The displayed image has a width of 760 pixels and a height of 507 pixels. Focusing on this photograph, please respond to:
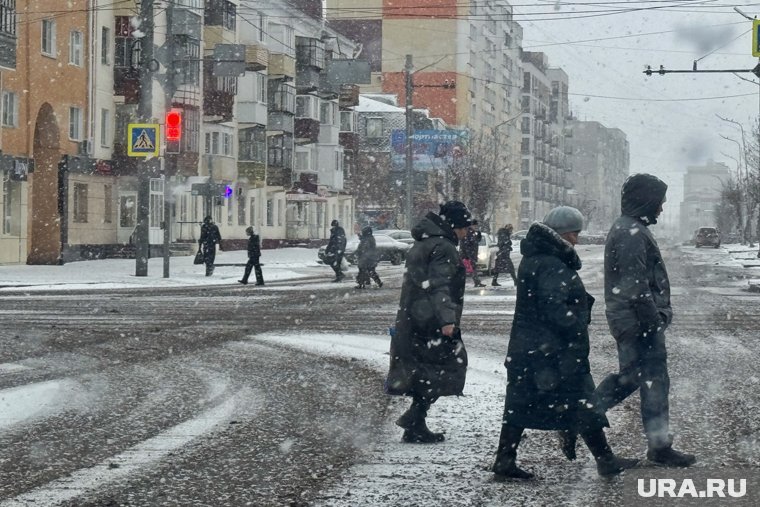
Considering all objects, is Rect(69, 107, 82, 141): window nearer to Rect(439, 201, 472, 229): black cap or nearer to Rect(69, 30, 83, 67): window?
Rect(69, 30, 83, 67): window

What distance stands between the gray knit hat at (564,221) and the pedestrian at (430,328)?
97cm

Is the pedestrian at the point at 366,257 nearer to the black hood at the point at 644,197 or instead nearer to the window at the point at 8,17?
the window at the point at 8,17

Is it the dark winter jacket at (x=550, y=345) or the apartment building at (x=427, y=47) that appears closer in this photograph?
the dark winter jacket at (x=550, y=345)

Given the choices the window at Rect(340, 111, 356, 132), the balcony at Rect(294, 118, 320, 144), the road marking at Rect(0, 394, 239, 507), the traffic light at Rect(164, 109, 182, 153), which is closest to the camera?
the road marking at Rect(0, 394, 239, 507)

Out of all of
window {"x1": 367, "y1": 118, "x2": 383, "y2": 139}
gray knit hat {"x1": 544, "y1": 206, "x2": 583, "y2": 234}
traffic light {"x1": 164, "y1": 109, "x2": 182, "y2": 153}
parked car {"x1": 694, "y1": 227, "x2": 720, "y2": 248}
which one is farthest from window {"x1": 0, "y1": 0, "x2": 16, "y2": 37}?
parked car {"x1": 694, "y1": 227, "x2": 720, "y2": 248}

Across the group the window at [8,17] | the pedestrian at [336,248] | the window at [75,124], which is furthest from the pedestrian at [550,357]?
the window at [75,124]

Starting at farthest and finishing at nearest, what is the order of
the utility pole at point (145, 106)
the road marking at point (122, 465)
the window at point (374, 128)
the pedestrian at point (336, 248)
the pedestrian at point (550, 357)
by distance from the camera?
1. the window at point (374, 128)
2. the pedestrian at point (336, 248)
3. the utility pole at point (145, 106)
4. the pedestrian at point (550, 357)
5. the road marking at point (122, 465)

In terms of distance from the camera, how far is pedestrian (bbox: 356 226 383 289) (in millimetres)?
28688

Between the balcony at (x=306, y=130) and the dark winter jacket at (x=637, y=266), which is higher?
the balcony at (x=306, y=130)

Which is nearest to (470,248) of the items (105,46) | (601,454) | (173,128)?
(173,128)

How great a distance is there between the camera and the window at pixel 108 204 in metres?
47.0

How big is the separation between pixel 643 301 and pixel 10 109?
112ft

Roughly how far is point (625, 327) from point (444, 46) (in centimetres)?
10377

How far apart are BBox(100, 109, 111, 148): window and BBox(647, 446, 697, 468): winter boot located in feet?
134
